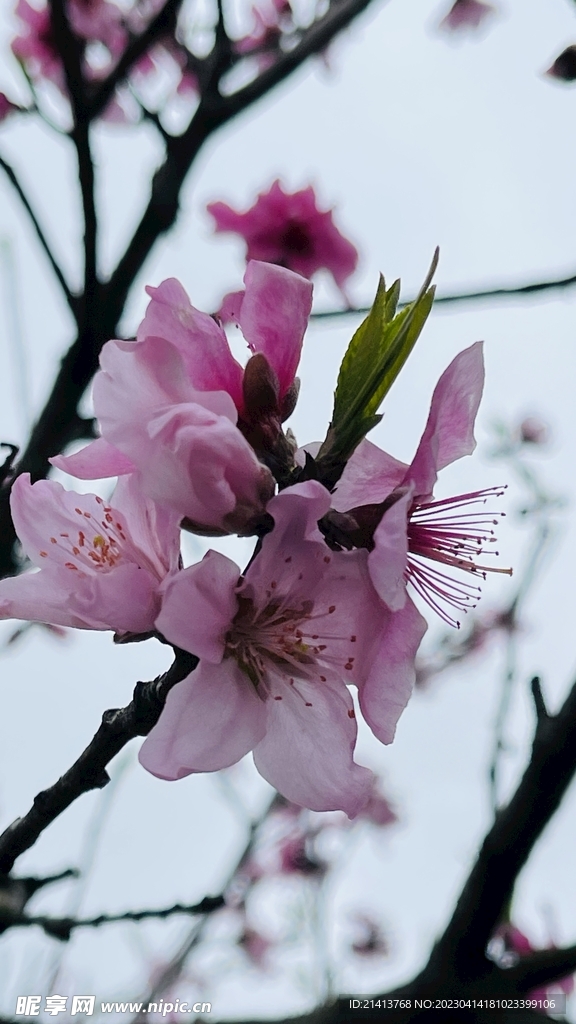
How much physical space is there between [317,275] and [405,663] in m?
1.81

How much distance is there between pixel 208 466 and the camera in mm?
635

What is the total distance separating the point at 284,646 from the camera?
764mm

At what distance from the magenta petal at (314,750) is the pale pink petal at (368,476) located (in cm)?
18

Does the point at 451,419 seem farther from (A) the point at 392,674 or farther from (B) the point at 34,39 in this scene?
(B) the point at 34,39

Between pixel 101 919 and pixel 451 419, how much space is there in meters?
0.64

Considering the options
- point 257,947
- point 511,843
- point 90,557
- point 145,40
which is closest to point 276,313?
point 90,557

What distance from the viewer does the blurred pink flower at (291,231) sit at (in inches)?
88.6

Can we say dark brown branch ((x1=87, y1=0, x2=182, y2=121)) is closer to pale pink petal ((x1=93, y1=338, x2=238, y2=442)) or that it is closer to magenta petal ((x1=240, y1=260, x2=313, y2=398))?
magenta petal ((x1=240, y1=260, x2=313, y2=398))

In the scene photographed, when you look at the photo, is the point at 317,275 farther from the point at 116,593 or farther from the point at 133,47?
the point at 116,593

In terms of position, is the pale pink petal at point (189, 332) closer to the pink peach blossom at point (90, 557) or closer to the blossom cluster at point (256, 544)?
the blossom cluster at point (256, 544)

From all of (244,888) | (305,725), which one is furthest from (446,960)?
(244,888)

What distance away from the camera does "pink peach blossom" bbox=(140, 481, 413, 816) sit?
64 centimetres

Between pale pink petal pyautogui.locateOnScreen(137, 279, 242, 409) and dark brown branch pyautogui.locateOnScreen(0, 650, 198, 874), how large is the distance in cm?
25

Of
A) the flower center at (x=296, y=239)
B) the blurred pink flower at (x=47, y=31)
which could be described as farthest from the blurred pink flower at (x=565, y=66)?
the blurred pink flower at (x=47, y=31)
